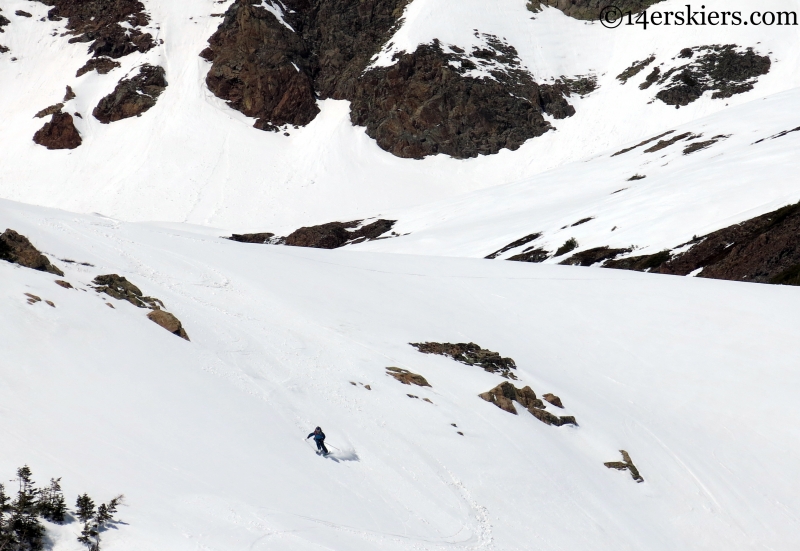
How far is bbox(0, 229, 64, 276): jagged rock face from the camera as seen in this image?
18.0 meters

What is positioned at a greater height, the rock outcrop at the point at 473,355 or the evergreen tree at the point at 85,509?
the evergreen tree at the point at 85,509

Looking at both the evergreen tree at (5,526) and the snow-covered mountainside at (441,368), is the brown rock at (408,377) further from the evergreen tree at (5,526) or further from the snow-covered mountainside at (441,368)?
the evergreen tree at (5,526)

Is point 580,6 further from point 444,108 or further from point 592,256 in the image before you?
point 592,256

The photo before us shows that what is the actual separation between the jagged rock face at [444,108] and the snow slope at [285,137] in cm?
218

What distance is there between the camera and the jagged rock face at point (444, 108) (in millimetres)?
87375

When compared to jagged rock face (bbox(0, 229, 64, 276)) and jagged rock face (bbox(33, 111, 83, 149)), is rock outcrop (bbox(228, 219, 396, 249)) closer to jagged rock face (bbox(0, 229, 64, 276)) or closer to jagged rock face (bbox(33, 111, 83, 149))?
jagged rock face (bbox(33, 111, 83, 149))

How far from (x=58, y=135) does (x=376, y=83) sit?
129ft

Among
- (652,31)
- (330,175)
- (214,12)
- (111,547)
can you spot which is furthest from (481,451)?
(214,12)

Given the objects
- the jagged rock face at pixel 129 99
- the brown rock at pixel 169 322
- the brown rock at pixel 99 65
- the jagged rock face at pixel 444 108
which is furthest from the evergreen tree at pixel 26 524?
the brown rock at pixel 99 65

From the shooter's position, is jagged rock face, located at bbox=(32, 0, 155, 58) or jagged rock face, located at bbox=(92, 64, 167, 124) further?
jagged rock face, located at bbox=(32, 0, 155, 58)

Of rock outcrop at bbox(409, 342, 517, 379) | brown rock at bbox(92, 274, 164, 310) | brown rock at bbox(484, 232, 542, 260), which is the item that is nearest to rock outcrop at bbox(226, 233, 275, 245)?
brown rock at bbox(484, 232, 542, 260)

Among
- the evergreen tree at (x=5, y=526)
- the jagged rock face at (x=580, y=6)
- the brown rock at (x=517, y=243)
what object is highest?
the jagged rock face at (x=580, y=6)

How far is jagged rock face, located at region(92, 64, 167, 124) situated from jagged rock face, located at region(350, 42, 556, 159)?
2575 cm

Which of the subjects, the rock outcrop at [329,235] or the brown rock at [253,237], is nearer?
the rock outcrop at [329,235]
